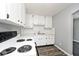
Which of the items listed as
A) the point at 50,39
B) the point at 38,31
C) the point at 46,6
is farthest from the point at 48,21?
the point at 46,6

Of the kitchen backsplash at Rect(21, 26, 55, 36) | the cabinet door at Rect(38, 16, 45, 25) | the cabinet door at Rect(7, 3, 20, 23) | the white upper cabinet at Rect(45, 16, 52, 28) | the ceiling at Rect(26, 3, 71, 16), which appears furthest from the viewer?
the white upper cabinet at Rect(45, 16, 52, 28)

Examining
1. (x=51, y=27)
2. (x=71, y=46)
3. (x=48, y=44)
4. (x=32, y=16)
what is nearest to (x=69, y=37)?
(x=71, y=46)

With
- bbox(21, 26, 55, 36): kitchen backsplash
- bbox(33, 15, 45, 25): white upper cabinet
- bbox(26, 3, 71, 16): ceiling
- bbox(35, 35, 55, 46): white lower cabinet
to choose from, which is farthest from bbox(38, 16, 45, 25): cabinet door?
bbox(26, 3, 71, 16): ceiling

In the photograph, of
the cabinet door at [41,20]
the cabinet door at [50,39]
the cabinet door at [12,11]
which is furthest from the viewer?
the cabinet door at [41,20]

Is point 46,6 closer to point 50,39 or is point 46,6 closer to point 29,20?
point 29,20

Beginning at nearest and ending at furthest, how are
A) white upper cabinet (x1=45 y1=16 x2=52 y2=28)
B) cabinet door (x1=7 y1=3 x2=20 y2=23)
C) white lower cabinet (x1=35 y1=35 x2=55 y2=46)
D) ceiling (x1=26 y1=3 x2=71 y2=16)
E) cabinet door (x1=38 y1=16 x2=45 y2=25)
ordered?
cabinet door (x1=7 y1=3 x2=20 y2=23) → ceiling (x1=26 y1=3 x2=71 y2=16) → white lower cabinet (x1=35 y1=35 x2=55 y2=46) → cabinet door (x1=38 y1=16 x2=45 y2=25) → white upper cabinet (x1=45 y1=16 x2=52 y2=28)

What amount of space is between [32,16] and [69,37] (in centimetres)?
240

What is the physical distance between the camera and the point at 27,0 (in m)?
0.58

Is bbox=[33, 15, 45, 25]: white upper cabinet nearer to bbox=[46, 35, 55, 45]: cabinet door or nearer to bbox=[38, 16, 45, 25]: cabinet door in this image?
bbox=[38, 16, 45, 25]: cabinet door

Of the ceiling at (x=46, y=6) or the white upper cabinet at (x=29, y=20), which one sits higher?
the ceiling at (x=46, y=6)

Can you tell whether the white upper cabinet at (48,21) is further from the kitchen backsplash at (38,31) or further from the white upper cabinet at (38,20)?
the kitchen backsplash at (38,31)

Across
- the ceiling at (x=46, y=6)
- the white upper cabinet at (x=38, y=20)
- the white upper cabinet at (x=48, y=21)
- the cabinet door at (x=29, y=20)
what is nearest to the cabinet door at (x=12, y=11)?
the ceiling at (x=46, y=6)

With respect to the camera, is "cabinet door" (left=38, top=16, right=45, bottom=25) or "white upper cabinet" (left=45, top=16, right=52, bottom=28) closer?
"cabinet door" (left=38, top=16, right=45, bottom=25)

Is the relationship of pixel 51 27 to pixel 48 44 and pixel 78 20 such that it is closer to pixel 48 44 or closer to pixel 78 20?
pixel 48 44
